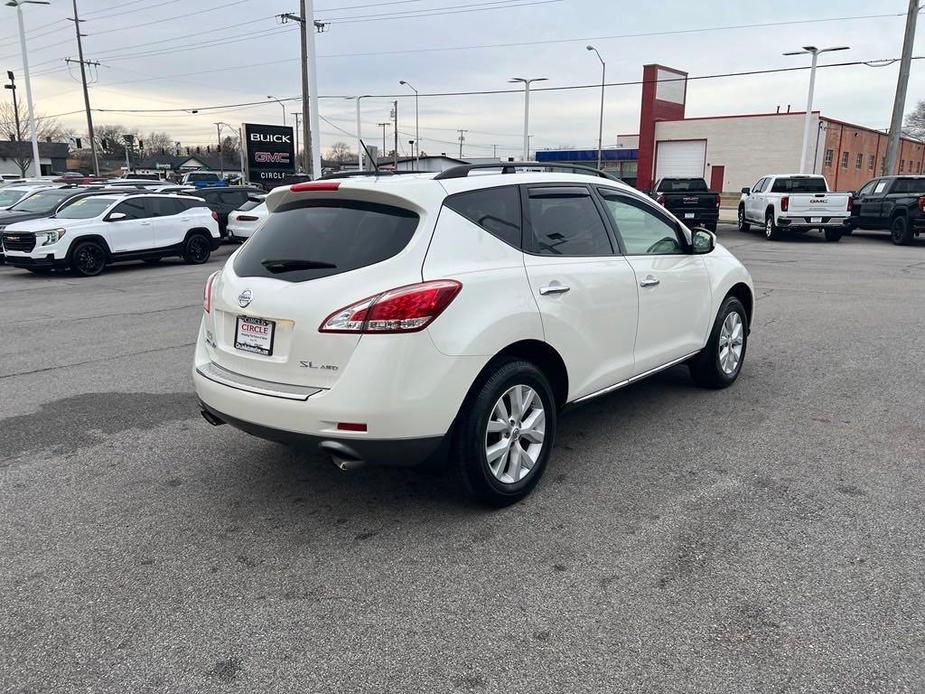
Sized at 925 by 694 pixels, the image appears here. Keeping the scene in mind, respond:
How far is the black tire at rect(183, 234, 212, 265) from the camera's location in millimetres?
16781

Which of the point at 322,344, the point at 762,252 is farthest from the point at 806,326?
the point at 762,252

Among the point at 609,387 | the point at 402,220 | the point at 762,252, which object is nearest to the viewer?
the point at 402,220

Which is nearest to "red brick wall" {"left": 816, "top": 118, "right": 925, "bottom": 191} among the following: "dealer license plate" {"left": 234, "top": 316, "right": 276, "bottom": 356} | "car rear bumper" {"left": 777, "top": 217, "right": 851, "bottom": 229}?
"car rear bumper" {"left": 777, "top": 217, "right": 851, "bottom": 229}

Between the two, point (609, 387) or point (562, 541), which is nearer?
point (562, 541)

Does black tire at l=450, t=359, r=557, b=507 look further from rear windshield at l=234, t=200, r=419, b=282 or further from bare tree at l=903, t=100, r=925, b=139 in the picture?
bare tree at l=903, t=100, r=925, b=139

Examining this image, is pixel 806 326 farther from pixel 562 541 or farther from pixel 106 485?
pixel 106 485

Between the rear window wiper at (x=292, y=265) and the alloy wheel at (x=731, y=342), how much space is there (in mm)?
3619

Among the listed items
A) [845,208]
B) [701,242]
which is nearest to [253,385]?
[701,242]

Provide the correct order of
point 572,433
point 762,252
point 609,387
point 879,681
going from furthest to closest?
point 762,252, point 572,433, point 609,387, point 879,681

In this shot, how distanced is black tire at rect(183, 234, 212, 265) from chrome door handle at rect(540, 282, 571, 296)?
14416 millimetres

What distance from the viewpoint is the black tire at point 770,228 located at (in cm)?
2189

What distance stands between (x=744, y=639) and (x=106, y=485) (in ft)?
11.5

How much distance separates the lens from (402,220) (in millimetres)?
3664

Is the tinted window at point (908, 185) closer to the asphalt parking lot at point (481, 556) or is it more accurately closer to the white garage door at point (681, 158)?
the asphalt parking lot at point (481, 556)
